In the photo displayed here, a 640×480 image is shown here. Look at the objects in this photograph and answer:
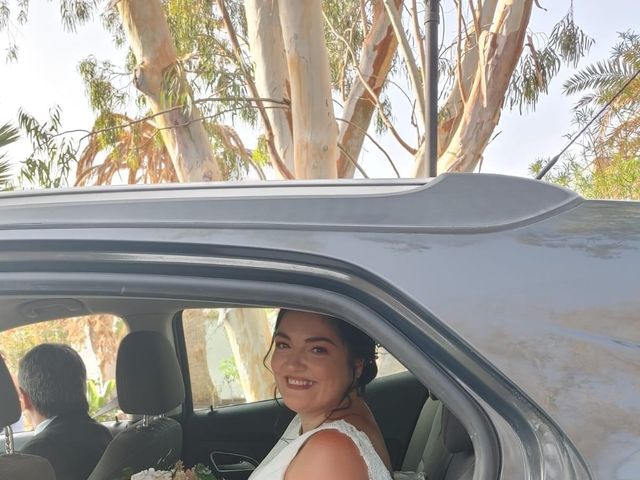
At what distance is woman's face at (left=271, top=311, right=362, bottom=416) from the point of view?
1.60m

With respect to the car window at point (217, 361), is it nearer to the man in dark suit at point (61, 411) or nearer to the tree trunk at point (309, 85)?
the man in dark suit at point (61, 411)

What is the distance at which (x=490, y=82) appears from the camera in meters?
6.50

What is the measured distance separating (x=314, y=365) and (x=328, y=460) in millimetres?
269

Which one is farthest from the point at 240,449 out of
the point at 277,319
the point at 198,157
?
the point at 198,157

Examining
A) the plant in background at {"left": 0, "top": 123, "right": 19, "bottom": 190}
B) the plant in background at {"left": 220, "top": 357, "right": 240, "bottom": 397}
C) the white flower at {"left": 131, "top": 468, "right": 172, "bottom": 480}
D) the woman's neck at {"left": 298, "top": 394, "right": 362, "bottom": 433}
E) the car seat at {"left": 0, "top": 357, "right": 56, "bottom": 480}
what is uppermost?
the plant in background at {"left": 0, "top": 123, "right": 19, "bottom": 190}

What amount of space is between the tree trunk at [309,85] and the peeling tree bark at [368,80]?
183 centimetres

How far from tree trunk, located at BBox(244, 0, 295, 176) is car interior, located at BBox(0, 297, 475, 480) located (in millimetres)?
4232

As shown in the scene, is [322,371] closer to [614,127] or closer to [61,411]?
[61,411]

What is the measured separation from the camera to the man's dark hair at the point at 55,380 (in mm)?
2221

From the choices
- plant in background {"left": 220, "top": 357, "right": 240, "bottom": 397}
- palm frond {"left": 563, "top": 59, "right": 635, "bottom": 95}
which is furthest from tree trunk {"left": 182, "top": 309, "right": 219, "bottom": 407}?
palm frond {"left": 563, "top": 59, "right": 635, "bottom": 95}

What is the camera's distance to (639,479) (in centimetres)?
100

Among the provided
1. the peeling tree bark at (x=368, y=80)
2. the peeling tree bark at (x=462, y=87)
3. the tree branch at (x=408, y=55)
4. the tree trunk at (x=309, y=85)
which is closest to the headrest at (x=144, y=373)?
the tree trunk at (x=309, y=85)

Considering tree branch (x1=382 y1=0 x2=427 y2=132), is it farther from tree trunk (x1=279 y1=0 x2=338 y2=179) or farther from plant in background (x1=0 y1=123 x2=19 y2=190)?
plant in background (x1=0 y1=123 x2=19 y2=190)

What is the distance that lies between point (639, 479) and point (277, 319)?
34.7 inches
